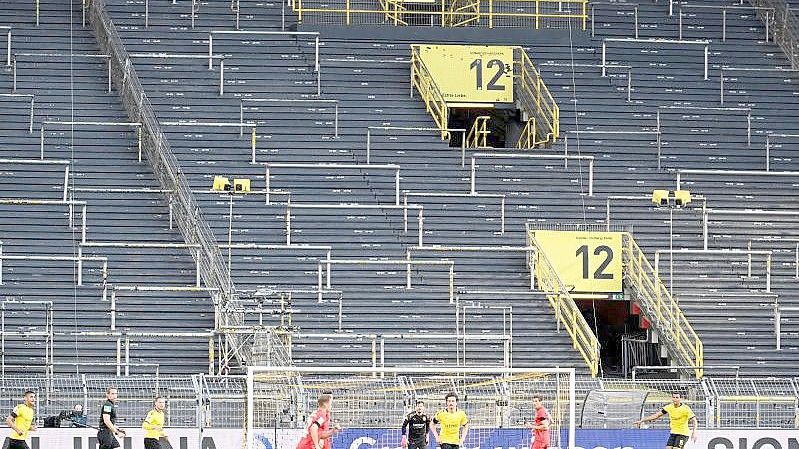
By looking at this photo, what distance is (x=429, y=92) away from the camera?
43906mm

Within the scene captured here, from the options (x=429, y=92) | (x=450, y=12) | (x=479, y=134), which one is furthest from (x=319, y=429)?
(x=479, y=134)

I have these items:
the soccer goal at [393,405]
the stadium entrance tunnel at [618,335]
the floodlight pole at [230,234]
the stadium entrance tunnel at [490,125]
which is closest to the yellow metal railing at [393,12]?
the stadium entrance tunnel at [490,125]

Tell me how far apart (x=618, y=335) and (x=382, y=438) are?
11052mm

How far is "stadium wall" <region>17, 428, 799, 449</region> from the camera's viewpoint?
3153 centimetres

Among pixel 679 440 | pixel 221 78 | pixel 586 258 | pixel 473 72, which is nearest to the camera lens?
pixel 679 440

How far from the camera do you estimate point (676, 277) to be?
4053 cm

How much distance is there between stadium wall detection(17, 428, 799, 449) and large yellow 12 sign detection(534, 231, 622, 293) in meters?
7.79

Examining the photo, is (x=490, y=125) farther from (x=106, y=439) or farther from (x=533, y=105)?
(x=106, y=439)

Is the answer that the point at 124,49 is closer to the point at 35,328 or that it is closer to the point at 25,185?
the point at 25,185

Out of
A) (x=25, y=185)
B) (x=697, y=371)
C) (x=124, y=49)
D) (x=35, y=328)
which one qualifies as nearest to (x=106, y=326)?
(x=35, y=328)

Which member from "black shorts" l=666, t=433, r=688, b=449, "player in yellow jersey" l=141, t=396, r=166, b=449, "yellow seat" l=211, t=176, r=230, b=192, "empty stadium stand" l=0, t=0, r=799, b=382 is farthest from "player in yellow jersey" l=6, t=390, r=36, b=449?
"yellow seat" l=211, t=176, r=230, b=192

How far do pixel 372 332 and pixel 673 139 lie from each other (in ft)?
30.5

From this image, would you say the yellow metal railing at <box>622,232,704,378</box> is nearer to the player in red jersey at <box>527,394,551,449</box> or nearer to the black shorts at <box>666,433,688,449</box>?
the black shorts at <box>666,433,688,449</box>

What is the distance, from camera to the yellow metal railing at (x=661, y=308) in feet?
127
